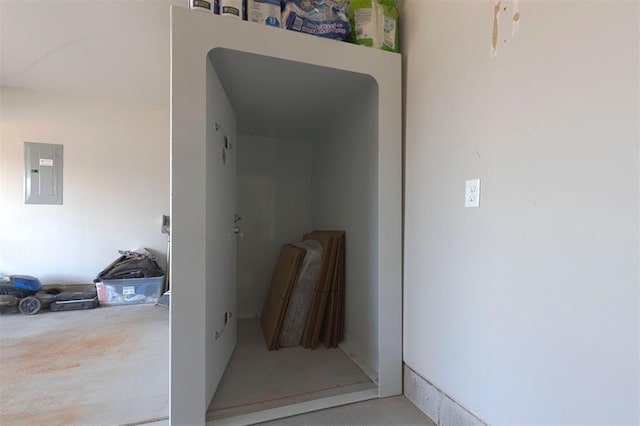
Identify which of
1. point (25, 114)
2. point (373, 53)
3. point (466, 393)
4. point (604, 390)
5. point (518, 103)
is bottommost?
point (466, 393)

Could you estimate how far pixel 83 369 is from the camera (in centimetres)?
211

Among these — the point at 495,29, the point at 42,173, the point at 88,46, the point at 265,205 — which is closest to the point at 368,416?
the point at 495,29

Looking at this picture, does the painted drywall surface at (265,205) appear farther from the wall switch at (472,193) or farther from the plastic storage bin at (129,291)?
the wall switch at (472,193)

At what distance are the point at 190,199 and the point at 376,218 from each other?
1182 mm

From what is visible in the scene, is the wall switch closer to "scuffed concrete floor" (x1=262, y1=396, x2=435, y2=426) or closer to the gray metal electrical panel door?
"scuffed concrete floor" (x1=262, y1=396, x2=435, y2=426)

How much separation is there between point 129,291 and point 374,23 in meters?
4.13

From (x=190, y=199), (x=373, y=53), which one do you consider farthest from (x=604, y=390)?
(x=373, y=53)

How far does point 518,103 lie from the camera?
115 centimetres

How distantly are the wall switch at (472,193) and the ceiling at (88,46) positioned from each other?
8.61 ft

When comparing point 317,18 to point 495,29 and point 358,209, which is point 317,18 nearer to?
point 495,29

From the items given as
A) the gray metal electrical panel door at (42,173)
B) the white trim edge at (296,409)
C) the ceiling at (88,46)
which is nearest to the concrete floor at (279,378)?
the white trim edge at (296,409)

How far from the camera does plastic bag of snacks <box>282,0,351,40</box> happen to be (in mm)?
1682

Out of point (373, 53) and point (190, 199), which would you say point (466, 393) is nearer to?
point (190, 199)

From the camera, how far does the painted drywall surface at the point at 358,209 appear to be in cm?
201
